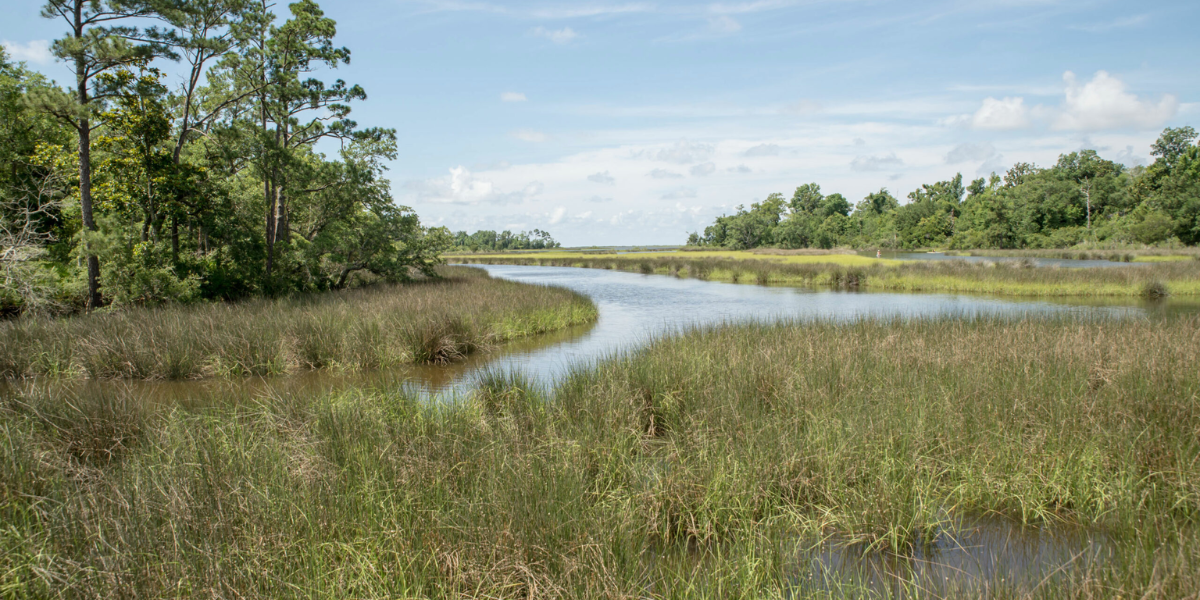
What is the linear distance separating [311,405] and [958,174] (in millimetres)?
122612

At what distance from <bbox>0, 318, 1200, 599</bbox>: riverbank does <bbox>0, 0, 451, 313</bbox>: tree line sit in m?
10.3

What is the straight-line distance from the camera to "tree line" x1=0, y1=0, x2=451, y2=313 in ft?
42.9

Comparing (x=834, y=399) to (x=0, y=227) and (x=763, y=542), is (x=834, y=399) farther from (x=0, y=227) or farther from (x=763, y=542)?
(x=0, y=227)

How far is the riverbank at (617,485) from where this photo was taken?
2.93m

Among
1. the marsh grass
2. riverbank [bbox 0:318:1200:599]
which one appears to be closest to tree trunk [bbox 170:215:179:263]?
riverbank [bbox 0:318:1200:599]

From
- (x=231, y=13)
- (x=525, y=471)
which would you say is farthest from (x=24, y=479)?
(x=231, y=13)

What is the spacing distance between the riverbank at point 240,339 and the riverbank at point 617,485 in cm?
436

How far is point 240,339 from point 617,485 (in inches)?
334

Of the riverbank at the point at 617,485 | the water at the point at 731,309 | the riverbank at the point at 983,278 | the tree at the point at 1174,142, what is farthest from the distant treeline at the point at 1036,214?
the riverbank at the point at 617,485

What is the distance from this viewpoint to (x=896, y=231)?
3415 inches

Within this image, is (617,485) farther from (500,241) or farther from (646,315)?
(500,241)

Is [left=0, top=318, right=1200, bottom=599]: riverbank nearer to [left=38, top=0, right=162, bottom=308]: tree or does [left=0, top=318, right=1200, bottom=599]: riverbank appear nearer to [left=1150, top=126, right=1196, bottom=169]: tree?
[left=38, top=0, right=162, bottom=308]: tree

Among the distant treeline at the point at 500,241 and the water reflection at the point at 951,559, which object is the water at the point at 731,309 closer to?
the water reflection at the point at 951,559

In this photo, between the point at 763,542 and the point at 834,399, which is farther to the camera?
the point at 834,399
